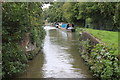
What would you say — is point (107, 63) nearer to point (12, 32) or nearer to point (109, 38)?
point (12, 32)

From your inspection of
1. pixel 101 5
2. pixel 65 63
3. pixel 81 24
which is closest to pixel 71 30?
pixel 81 24

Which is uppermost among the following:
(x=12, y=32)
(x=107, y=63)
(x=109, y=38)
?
(x=12, y=32)

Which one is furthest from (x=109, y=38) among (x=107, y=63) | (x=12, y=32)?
(x=12, y=32)

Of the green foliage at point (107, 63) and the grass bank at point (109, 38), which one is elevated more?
the grass bank at point (109, 38)

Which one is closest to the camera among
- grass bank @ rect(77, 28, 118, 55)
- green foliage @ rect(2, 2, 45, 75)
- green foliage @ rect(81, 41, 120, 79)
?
green foliage @ rect(81, 41, 120, 79)

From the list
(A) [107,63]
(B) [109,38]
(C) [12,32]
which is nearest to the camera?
(A) [107,63]

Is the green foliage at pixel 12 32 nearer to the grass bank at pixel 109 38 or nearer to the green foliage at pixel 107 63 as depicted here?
the green foliage at pixel 107 63

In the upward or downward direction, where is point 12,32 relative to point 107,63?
upward

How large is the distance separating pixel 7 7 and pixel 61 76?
327cm

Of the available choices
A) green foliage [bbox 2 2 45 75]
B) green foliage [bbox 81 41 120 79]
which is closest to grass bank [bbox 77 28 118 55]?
green foliage [bbox 81 41 120 79]

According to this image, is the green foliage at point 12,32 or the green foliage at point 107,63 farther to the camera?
the green foliage at point 12,32

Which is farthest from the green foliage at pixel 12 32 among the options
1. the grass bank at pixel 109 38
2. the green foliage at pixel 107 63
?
the grass bank at pixel 109 38

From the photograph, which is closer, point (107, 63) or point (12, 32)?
point (107, 63)

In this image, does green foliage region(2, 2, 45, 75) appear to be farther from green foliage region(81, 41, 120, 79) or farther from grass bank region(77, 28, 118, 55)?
grass bank region(77, 28, 118, 55)
